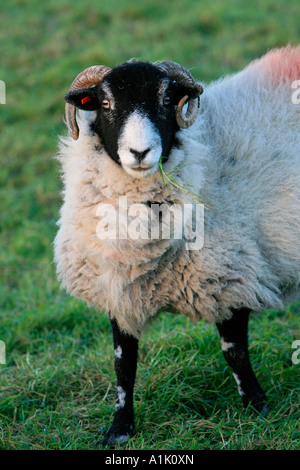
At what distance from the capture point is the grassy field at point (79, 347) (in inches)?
138

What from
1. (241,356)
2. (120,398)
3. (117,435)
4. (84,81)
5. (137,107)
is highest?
(84,81)

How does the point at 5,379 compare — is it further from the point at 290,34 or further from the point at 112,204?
the point at 290,34

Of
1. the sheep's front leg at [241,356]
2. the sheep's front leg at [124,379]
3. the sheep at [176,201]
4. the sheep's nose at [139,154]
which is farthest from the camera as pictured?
the sheep's front leg at [241,356]

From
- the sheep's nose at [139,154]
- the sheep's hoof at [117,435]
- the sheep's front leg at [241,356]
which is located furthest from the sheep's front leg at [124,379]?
the sheep's nose at [139,154]

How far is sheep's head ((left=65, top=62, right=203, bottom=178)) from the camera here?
3082 millimetres

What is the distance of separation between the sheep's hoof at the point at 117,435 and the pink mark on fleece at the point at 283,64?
2.38m

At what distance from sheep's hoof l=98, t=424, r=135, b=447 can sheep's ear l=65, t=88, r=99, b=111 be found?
1843 mm

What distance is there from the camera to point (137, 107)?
3.17m

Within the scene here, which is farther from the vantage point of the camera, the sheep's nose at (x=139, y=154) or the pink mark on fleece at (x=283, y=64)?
the pink mark on fleece at (x=283, y=64)

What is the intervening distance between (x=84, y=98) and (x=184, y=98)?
1.84 feet

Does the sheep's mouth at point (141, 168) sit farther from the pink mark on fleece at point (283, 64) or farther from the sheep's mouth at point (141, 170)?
the pink mark on fleece at point (283, 64)

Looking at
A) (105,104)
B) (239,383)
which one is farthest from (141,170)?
(239,383)

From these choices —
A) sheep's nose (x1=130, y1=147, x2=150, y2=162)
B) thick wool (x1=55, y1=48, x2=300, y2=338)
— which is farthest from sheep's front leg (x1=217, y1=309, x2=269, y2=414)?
sheep's nose (x1=130, y1=147, x2=150, y2=162)

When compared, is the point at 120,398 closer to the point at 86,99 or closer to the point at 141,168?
the point at 141,168
